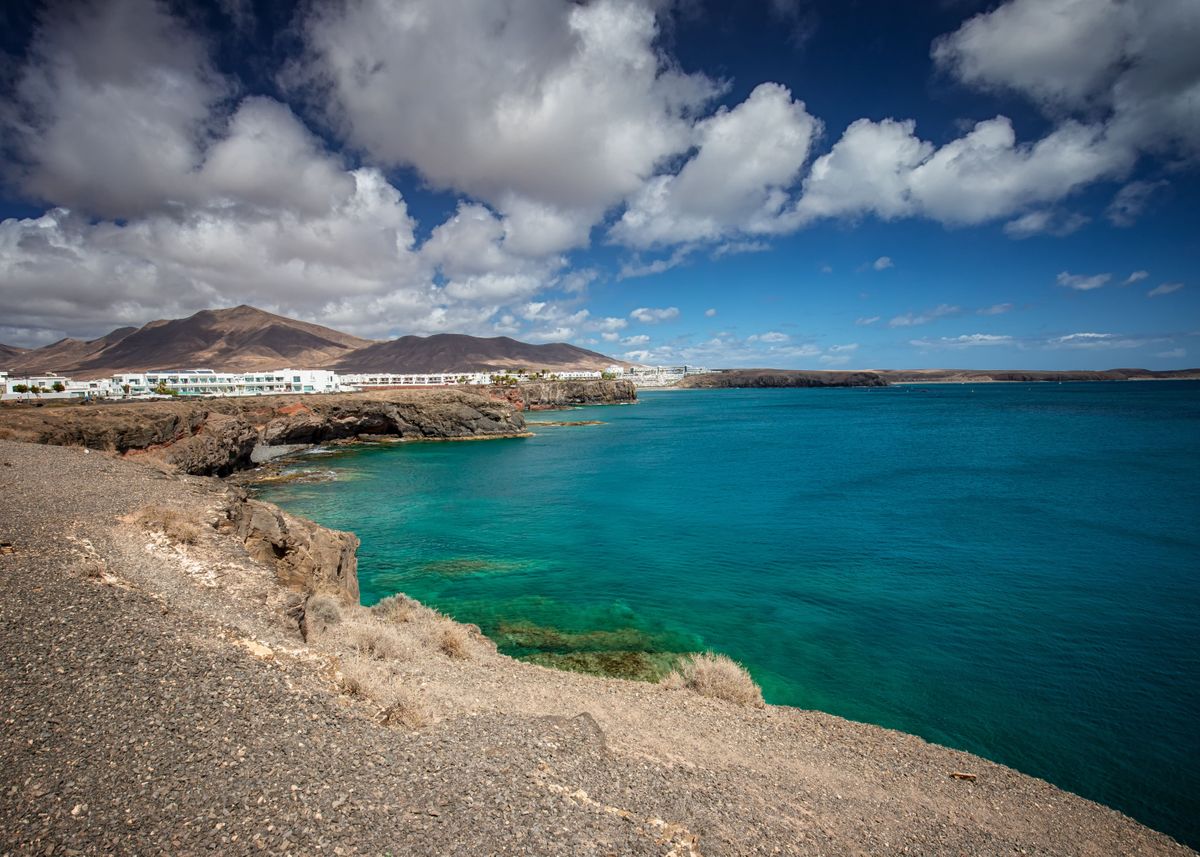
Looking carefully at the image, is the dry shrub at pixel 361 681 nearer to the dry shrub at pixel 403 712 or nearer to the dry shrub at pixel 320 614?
the dry shrub at pixel 403 712

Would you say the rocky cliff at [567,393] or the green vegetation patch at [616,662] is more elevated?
the rocky cliff at [567,393]

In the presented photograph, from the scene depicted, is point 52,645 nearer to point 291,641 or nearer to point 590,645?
point 291,641

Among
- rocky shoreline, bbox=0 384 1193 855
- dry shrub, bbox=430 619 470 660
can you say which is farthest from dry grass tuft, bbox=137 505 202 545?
dry shrub, bbox=430 619 470 660

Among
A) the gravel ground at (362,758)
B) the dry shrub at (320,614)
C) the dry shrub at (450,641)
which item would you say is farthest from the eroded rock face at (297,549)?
the dry shrub at (450,641)


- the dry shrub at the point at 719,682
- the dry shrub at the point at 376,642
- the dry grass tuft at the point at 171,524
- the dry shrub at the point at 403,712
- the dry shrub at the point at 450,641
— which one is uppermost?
the dry grass tuft at the point at 171,524

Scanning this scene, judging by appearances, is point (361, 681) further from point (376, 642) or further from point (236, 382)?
point (236, 382)

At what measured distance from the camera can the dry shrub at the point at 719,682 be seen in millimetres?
12773

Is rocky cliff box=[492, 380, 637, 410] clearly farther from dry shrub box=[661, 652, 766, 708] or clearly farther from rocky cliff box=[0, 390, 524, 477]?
dry shrub box=[661, 652, 766, 708]

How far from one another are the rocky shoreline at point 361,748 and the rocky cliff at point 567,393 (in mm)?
120305

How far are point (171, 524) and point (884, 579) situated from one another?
25249 mm

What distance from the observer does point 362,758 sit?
6648 mm

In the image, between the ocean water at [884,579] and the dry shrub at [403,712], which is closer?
the dry shrub at [403,712]

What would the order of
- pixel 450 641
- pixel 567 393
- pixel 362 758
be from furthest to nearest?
pixel 567 393 < pixel 450 641 < pixel 362 758

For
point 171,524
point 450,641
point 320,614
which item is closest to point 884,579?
point 450,641
